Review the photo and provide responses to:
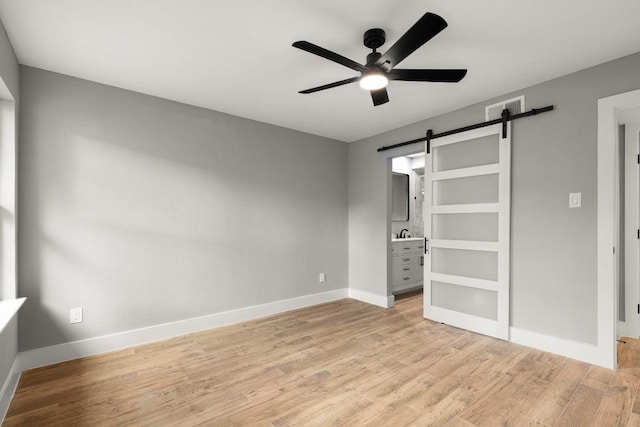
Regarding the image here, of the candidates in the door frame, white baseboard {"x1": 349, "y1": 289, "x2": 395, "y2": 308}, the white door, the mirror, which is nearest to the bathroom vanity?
white baseboard {"x1": 349, "y1": 289, "x2": 395, "y2": 308}

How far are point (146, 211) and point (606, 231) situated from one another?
420 centimetres

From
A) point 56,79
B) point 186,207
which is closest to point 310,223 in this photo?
point 186,207

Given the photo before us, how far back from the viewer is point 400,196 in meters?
5.95

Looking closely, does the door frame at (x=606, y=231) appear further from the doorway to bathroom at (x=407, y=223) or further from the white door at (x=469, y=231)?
the doorway to bathroom at (x=407, y=223)

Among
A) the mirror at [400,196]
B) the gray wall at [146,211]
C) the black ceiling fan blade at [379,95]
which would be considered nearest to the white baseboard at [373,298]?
the gray wall at [146,211]

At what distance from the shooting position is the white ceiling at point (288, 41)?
1864 millimetres

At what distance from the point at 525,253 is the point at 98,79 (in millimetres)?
4376

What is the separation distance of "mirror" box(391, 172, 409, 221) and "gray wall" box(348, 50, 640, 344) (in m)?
2.63

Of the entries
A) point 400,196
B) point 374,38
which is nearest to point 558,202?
point 374,38

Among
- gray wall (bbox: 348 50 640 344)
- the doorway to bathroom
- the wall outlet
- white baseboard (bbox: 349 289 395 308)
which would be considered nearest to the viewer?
gray wall (bbox: 348 50 640 344)

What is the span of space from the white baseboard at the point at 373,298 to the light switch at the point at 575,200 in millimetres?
2436

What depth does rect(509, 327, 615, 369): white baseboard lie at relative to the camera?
2525 millimetres

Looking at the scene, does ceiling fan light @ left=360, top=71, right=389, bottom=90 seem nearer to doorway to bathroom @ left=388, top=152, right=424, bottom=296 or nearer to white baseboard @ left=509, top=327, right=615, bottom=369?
white baseboard @ left=509, top=327, right=615, bottom=369

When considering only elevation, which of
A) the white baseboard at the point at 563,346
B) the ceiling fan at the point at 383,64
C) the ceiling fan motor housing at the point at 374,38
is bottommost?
the white baseboard at the point at 563,346
